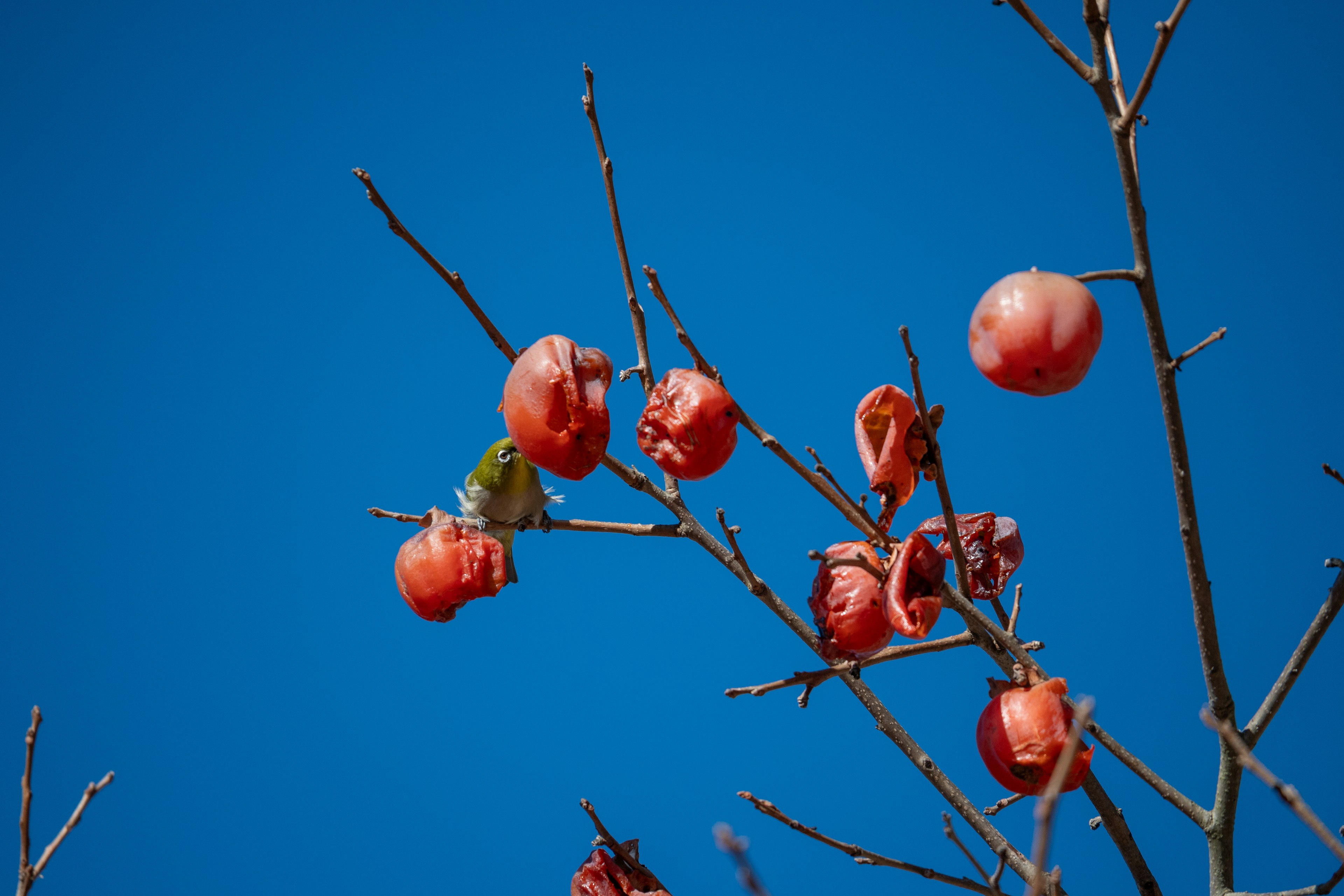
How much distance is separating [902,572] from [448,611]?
1.45ft

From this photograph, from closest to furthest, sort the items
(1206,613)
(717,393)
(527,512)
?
1. (1206,613)
2. (717,393)
3. (527,512)

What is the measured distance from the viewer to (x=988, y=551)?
2.92 feet

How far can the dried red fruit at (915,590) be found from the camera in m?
0.72

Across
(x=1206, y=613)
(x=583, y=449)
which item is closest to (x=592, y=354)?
(x=583, y=449)

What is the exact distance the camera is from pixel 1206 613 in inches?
27.7

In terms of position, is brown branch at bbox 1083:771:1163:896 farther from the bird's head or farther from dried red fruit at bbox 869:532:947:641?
the bird's head

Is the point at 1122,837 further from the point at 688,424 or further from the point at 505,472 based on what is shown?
the point at 505,472

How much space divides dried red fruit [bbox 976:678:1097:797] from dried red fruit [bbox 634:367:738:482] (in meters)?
0.29

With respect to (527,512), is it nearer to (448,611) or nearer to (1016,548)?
(448,611)

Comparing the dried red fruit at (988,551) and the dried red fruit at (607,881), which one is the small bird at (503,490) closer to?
the dried red fruit at (607,881)

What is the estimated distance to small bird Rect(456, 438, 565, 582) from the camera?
4.09 ft

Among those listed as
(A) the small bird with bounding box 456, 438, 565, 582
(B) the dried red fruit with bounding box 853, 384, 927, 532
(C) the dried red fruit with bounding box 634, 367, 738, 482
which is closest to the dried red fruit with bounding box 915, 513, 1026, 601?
(B) the dried red fruit with bounding box 853, 384, 927, 532

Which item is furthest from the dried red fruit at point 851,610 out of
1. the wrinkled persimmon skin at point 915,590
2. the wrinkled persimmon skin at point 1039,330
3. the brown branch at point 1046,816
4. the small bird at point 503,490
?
the small bird at point 503,490

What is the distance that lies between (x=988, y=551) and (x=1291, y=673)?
0.79ft
